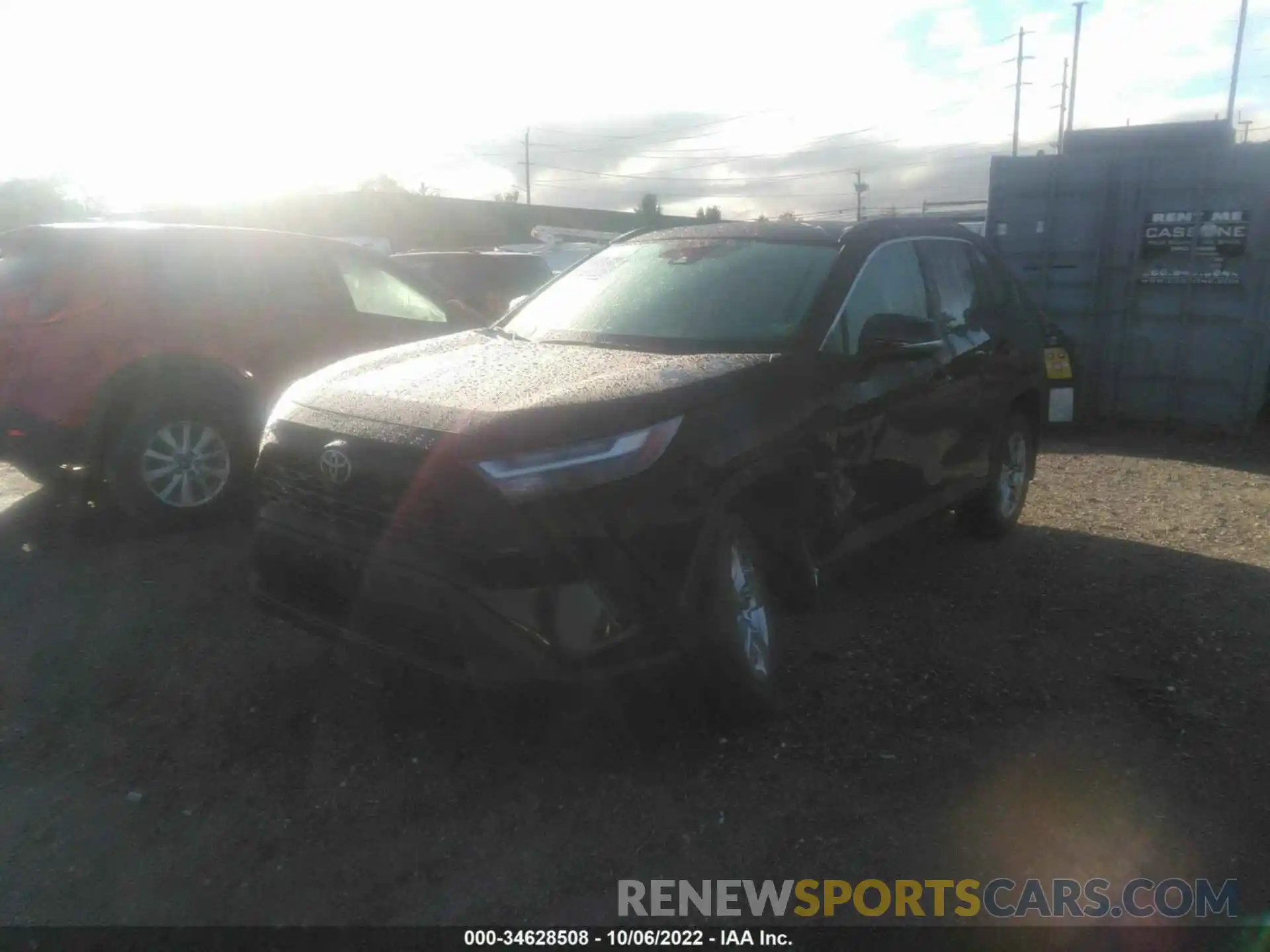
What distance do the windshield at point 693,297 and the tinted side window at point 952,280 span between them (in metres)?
0.95

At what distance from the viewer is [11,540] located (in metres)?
5.96

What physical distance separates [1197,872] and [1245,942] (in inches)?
10.0

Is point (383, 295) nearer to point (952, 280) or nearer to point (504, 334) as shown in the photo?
point (504, 334)

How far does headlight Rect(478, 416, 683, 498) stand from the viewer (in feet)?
9.95

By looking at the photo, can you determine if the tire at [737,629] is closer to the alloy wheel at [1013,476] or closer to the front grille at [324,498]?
the front grille at [324,498]

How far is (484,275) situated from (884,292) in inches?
374

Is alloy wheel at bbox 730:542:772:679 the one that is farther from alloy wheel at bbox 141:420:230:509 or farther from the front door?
alloy wheel at bbox 141:420:230:509

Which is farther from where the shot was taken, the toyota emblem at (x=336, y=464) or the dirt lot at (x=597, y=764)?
the toyota emblem at (x=336, y=464)

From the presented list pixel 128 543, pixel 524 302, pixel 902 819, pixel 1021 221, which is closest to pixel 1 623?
pixel 128 543

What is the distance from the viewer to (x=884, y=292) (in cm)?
455

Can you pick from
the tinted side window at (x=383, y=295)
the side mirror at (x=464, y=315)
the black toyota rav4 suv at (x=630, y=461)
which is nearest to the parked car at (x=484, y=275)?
the tinted side window at (x=383, y=295)

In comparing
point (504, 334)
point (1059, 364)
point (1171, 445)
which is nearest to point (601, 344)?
point (504, 334)

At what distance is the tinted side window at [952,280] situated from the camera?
16.8ft

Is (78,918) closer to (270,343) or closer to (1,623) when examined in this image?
(1,623)
